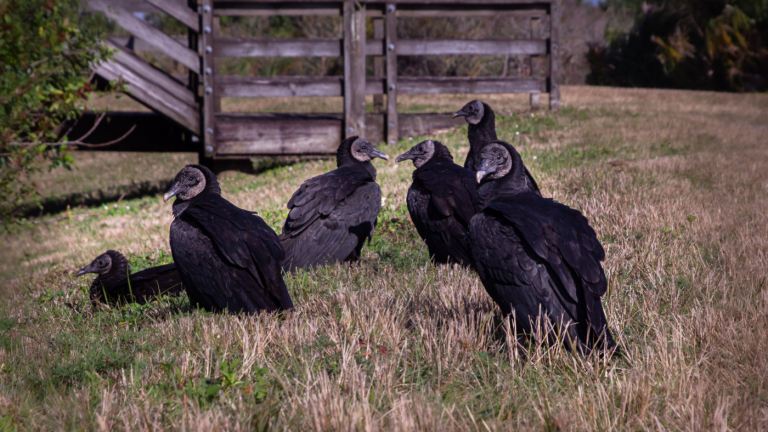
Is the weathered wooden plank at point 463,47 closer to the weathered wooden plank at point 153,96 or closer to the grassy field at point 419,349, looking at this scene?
the weathered wooden plank at point 153,96

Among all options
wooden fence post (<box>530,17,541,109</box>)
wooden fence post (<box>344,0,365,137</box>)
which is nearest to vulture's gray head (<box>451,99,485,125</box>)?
wooden fence post (<box>344,0,365,137</box>)

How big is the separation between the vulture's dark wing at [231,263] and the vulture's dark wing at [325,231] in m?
1.23

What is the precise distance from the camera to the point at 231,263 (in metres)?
3.74

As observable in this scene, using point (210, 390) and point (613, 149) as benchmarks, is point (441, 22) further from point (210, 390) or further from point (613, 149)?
point (210, 390)

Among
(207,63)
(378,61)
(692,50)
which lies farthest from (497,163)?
(692,50)

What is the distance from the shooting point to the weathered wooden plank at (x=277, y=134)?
1024cm

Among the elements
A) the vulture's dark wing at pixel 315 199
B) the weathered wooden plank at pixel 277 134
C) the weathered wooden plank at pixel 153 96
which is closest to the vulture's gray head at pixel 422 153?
the vulture's dark wing at pixel 315 199

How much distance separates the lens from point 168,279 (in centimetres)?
492

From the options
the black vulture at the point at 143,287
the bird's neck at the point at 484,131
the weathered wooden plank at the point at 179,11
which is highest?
the weathered wooden plank at the point at 179,11

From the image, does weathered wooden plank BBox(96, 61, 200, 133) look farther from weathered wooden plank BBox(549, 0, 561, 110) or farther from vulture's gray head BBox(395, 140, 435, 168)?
weathered wooden plank BBox(549, 0, 561, 110)

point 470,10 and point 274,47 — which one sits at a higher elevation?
point 470,10

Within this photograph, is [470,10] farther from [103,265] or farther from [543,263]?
[543,263]

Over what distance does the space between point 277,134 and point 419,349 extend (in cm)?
779

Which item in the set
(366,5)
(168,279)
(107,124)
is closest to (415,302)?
(168,279)
